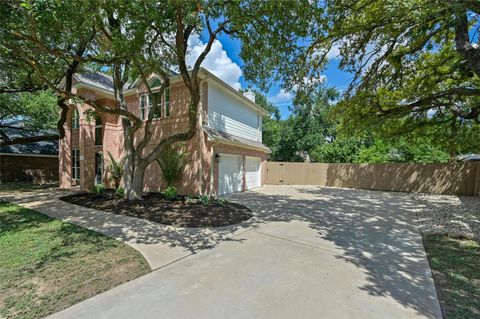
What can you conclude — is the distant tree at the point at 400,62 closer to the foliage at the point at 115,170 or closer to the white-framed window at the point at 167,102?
the white-framed window at the point at 167,102

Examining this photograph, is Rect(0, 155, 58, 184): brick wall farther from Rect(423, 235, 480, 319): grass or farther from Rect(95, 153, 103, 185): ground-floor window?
Rect(423, 235, 480, 319): grass

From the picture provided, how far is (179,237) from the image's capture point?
5.44m

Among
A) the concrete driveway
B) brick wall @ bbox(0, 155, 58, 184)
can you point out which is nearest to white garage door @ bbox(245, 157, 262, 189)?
the concrete driveway

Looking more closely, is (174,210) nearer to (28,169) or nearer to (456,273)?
(456,273)

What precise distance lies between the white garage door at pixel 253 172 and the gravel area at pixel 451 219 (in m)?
8.75

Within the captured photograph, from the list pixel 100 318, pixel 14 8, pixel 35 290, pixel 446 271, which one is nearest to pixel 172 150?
pixel 14 8

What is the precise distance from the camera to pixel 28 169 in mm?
18391

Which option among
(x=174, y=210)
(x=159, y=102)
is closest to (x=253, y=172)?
(x=159, y=102)

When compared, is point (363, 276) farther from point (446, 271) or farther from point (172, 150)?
point (172, 150)

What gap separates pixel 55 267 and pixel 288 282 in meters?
3.86

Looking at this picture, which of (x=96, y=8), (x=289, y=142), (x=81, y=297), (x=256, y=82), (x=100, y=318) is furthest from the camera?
(x=289, y=142)

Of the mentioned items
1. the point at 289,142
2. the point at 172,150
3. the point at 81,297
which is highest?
the point at 289,142

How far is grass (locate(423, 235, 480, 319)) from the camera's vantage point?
2.86 m

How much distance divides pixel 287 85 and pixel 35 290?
27.6 ft
